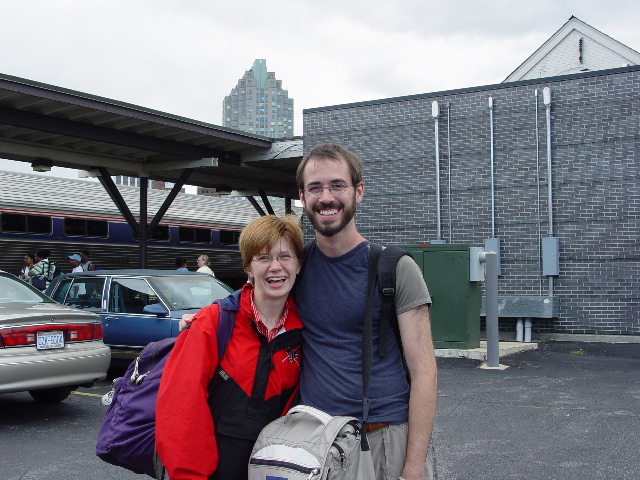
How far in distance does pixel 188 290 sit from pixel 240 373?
729cm

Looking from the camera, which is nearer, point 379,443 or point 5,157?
point 379,443

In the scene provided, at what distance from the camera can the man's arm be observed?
8.09 feet

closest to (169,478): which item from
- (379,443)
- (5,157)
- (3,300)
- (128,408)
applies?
(128,408)

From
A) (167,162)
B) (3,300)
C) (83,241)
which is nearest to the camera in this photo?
(3,300)

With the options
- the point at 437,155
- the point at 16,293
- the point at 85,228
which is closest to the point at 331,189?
the point at 16,293

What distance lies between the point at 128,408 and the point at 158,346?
25 centimetres

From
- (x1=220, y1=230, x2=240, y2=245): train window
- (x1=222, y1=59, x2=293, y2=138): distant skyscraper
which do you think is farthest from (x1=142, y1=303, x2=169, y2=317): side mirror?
(x1=222, y1=59, x2=293, y2=138): distant skyscraper

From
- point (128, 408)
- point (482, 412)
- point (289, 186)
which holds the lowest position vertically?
point (482, 412)

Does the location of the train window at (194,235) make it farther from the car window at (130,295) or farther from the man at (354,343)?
the man at (354,343)

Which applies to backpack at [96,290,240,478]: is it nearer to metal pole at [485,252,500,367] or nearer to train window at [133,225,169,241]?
metal pole at [485,252,500,367]

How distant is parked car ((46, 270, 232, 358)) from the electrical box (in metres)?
6.64

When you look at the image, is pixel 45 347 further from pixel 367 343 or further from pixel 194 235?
pixel 194 235

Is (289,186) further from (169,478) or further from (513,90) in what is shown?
(169,478)

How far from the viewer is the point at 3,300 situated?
769 cm
